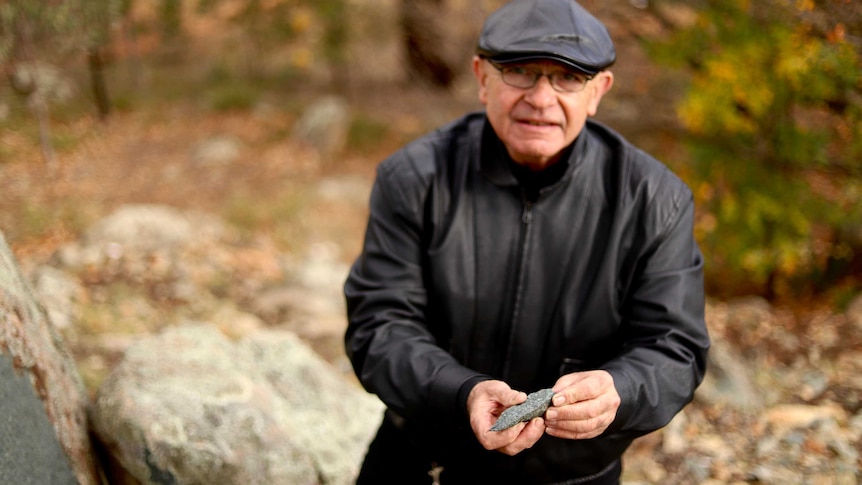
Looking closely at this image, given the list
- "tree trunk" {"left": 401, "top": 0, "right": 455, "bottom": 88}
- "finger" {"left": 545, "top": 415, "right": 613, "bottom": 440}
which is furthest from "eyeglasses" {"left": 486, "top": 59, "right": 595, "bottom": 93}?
"tree trunk" {"left": 401, "top": 0, "right": 455, "bottom": 88}

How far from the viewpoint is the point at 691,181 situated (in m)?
6.03

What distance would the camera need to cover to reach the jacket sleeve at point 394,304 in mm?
2086

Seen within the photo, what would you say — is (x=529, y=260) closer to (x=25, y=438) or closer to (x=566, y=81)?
(x=566, y=81)

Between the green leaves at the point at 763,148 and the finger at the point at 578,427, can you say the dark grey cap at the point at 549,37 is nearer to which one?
the finger at the point at 578,427

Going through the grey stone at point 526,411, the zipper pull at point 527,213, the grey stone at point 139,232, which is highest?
the zipper pull at point 527,213

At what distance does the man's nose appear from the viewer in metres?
2.15

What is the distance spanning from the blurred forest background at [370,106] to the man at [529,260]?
8.34ft

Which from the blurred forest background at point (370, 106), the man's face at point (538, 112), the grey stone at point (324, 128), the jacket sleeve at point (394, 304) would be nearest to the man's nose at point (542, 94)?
the man's face at point (538, 112)

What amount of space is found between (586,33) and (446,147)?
54cm

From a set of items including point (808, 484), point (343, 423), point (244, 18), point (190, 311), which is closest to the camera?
point (808, 484)

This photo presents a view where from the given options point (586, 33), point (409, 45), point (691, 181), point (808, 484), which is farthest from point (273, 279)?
point (409, 45)

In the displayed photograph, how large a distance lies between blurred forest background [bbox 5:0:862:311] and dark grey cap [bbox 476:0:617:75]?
99.3 inches

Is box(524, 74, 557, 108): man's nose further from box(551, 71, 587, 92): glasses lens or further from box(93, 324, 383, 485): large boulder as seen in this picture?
box(93, 324, 383, 485): large boulder

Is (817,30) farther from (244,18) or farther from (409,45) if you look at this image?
(244,18)
